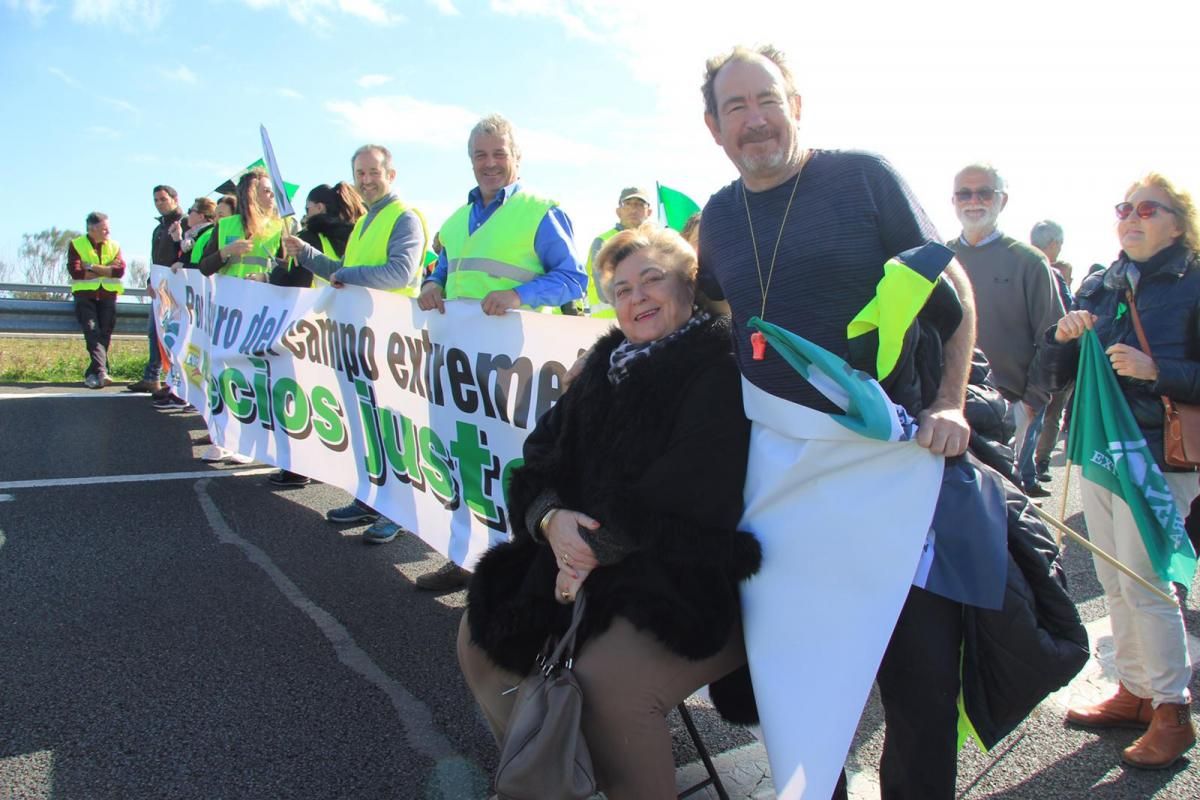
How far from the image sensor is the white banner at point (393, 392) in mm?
3674

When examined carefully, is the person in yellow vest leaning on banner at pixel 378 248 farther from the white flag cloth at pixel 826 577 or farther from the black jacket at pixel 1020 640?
the black jacket at pixel 1020 640

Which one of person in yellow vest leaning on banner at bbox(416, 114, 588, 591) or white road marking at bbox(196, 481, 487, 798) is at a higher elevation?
person in yellow vest leaning on banner at bbox(416, 114, 588, 591)

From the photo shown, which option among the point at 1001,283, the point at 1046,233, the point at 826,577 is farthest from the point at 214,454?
the point at 1046,233

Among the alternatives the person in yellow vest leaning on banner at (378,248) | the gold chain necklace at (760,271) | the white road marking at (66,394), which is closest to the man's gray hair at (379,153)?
the person in yellow vest leaning on banner at (378,248)

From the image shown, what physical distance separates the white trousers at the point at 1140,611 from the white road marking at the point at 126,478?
18.2ft

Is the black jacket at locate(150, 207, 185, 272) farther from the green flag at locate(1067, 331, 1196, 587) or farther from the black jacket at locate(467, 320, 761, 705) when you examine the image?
the green flag at locate(1067, 331, 1196, 587)

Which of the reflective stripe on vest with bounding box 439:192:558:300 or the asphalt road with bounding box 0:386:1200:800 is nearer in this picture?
the asphalt road with bounding box 0:386:1200:800

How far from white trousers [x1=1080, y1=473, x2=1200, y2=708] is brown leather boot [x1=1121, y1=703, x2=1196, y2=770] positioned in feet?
0.12

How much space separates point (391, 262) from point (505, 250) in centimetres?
91

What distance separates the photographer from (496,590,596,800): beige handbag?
1955 millimetres

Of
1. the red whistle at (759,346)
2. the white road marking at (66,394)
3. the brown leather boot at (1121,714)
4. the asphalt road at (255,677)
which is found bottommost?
the white road marking at (66,394)

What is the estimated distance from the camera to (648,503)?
2.17m

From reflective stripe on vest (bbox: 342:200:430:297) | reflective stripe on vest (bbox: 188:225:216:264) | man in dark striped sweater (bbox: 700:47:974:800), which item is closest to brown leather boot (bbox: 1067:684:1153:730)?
man in dark striped sweater (bbox: 700:47:974:800)

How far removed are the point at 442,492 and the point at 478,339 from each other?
31.7 inches
